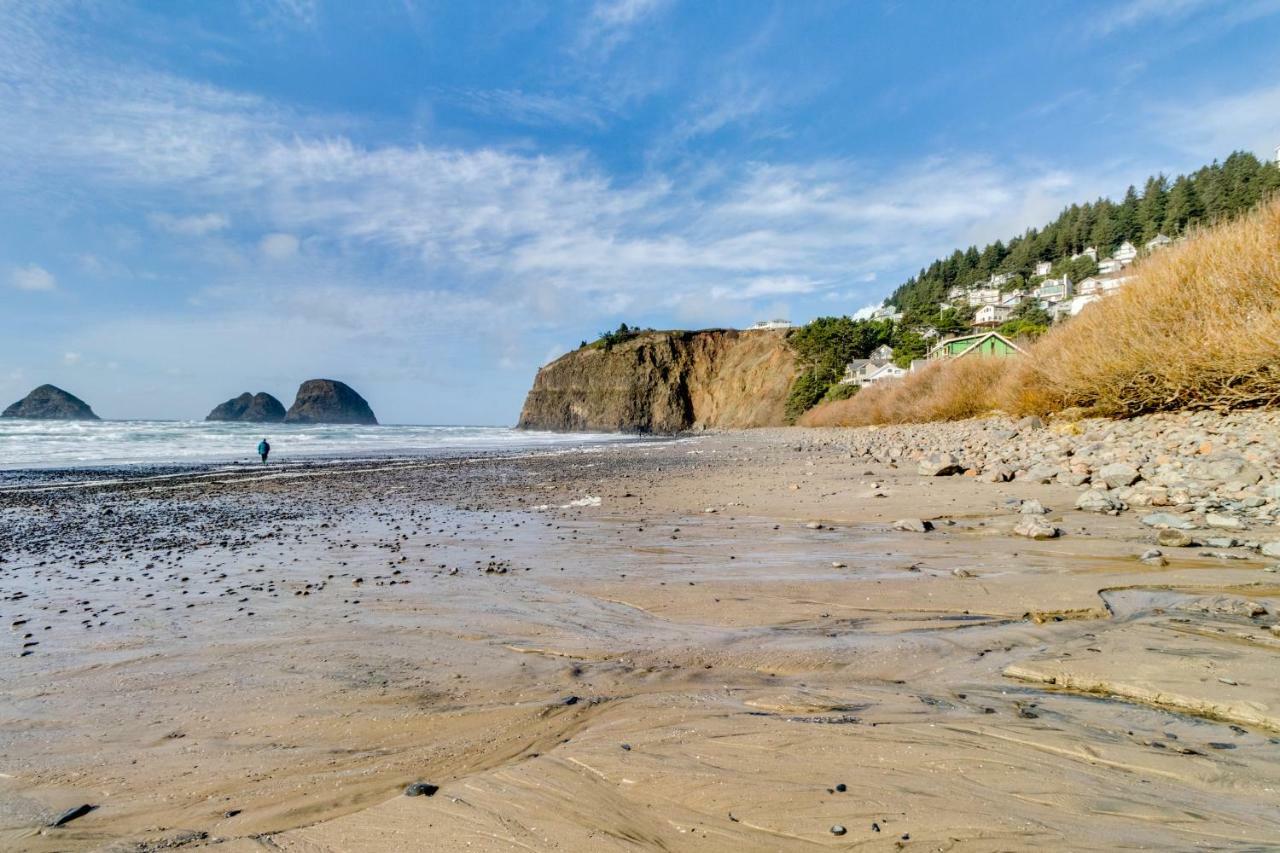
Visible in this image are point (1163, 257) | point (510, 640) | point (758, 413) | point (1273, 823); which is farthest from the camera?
point (758, 413)

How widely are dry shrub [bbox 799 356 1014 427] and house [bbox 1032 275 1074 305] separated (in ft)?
217

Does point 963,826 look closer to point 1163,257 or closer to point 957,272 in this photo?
point 1163,257

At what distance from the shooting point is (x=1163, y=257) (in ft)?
41.1

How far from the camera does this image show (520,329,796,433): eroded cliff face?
284 feet

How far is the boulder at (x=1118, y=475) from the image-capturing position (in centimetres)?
775

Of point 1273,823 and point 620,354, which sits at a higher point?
point 620,354

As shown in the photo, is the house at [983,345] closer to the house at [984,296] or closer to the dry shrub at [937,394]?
the dry shrub at [937,394]

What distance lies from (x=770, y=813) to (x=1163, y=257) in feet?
50.8

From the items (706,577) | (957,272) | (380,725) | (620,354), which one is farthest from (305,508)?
(957,272)

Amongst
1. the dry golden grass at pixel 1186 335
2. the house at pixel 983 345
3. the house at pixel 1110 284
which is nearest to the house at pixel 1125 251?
the house at pixel 983 345

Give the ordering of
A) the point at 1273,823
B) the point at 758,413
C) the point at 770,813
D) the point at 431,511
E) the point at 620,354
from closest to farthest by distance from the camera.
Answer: the point at 1273,823, the point at 770,813, the point at 431,511, the point at 758,413, the point at 620,354

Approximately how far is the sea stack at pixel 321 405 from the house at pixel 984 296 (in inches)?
5683

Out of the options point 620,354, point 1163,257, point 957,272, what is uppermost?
point 957,272

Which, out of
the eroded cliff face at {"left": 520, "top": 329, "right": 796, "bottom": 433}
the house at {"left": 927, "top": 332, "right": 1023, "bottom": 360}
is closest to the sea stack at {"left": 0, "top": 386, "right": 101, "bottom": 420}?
the eroded cliff face at {"left": 520, "top": 329, "right": 796, "bottom": 433}
